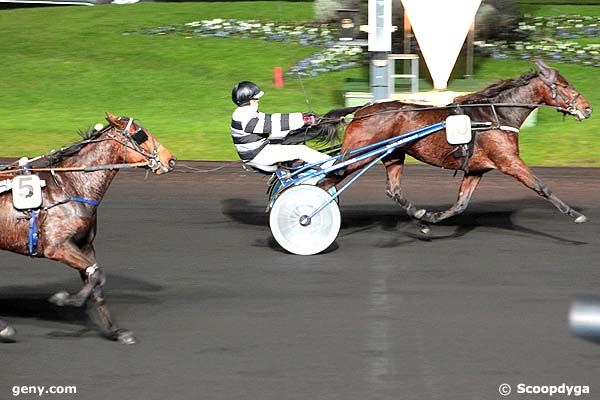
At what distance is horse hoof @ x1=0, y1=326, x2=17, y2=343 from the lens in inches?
282

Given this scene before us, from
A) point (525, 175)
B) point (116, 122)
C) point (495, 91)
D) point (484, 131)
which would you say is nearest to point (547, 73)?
point (495, 91)

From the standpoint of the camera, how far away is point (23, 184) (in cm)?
719

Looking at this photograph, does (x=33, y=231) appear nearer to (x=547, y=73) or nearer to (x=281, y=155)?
(x=281, y=155)

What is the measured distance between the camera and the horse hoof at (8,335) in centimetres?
716

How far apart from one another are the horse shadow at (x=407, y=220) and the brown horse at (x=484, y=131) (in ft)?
1.05

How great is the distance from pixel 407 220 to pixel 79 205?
4.51 metres

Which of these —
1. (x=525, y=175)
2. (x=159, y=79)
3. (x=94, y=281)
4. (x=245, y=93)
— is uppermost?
(x=245, y=93)

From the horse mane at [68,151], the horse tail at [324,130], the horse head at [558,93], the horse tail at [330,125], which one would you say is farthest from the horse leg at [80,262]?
the horse head at [558,93]

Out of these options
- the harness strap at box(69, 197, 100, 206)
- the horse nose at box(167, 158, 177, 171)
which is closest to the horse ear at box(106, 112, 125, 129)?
the horse nose at box(167, 158, 177, 171)

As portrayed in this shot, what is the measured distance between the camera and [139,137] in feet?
24.3

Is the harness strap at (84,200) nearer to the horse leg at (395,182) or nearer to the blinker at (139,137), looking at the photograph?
the blinker at (139,137)

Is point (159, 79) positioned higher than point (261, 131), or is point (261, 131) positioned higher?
point (261, 131)

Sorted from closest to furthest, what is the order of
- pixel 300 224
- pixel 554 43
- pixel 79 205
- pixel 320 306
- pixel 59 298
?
pixel 79 205
pixel 59 298
pixel 320 306
pixel 300 224
pixel 554 43

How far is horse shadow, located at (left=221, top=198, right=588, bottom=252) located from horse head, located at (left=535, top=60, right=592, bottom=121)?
48.1 inches
